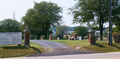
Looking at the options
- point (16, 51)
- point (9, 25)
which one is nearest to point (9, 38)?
point (16, 51)

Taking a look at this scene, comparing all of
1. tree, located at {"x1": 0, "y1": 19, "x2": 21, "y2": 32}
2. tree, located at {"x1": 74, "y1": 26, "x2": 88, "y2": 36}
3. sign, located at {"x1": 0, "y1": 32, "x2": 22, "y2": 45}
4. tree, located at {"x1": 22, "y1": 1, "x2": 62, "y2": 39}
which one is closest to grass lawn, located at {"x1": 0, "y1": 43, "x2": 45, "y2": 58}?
sign, located at {"x1": 0, "y1": 32, "x2": 22, "y2": 45}

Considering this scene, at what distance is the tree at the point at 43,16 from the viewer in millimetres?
52688

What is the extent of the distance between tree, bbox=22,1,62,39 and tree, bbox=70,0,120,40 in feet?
61.4

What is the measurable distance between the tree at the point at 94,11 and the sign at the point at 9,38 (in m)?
16.8

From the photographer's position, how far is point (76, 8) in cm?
3581

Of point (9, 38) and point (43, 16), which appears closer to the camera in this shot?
point (9, 38)

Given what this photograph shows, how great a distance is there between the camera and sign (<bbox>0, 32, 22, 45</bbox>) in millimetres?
20203

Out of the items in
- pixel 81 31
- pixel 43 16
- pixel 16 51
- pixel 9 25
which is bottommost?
pixel 16 51

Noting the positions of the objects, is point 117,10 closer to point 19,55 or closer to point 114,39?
point 114,39

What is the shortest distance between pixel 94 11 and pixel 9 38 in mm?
19071

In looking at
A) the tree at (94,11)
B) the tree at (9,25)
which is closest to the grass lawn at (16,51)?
the tree at (94,11)

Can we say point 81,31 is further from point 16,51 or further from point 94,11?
point 16,51

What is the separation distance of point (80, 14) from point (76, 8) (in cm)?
211

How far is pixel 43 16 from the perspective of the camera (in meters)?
53.5
